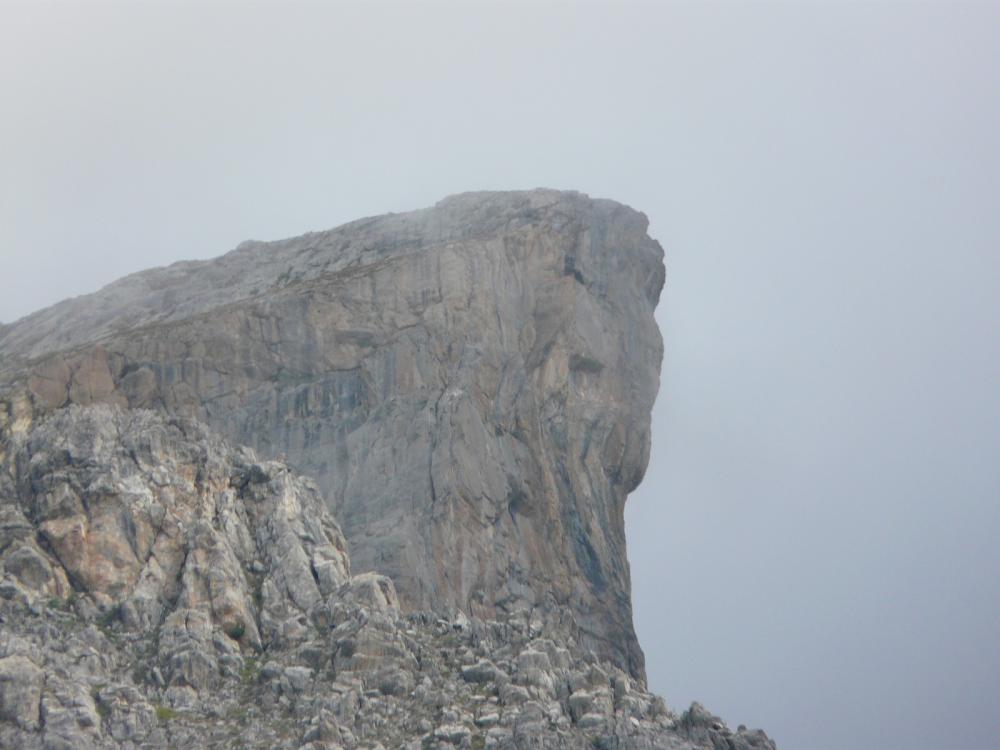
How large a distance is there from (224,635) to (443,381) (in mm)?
43151

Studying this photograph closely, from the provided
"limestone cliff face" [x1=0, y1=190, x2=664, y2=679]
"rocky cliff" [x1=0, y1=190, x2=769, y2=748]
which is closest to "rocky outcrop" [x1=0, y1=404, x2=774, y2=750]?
"rocky cliff" [x1=0, y1=190, x2=769, y2=748]

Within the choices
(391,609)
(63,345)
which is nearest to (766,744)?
(391,609)

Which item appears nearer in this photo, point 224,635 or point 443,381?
point 224,635

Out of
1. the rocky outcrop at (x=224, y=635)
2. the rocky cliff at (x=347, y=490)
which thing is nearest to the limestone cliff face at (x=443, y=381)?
the rocky cliff at (x=347, y=490)

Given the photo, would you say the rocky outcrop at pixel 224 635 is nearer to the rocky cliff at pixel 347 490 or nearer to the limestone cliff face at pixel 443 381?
the rocky cliff at pixel 347 490

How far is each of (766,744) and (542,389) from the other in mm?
56025

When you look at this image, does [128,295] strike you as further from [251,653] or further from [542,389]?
[251,653]

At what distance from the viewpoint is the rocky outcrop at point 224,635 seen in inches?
3974

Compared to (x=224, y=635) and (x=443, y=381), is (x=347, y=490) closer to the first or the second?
(x=443, y=381)

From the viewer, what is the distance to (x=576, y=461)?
158500 millimetres

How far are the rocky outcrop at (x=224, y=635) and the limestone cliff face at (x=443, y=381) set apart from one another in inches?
540

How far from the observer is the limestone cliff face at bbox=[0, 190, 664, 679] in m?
→ 144

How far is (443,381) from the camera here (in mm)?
149875

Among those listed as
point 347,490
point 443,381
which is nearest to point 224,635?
point 347,490
